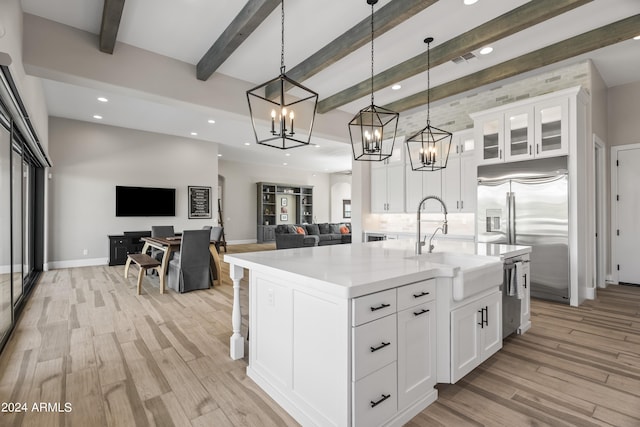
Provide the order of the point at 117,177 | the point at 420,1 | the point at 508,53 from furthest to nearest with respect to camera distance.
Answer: the point at 117,177 < the point at 508,53 < the point at 420,1

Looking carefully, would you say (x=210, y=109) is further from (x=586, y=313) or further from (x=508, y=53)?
(x=586, y=313)

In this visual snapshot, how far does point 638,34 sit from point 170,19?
4.80m

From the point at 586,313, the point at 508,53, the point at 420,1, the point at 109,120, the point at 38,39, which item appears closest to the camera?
the point at 420,1

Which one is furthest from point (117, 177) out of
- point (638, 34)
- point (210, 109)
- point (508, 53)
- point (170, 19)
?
point (638, 34)

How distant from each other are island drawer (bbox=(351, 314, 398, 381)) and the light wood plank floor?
51cm

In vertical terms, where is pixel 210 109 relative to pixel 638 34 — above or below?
below

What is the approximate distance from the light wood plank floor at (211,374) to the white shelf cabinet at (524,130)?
2055 mm

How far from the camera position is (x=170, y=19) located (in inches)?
124

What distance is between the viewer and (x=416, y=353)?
5.97 feet

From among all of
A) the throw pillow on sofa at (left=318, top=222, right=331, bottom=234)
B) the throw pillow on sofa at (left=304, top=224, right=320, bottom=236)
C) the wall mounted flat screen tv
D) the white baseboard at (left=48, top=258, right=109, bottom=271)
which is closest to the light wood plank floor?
the white baseboard at (left=48, top=258, right=109, bottom=271)

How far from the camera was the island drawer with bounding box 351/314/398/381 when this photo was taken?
149 centimetres

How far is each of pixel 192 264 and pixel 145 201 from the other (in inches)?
148

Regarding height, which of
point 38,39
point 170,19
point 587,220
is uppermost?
point 170,19

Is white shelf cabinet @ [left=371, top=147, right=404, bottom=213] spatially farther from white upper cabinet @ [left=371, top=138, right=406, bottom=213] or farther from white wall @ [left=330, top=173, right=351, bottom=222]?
Answer: white wall @ [left=330, top=173, right=351, bottom=222]
